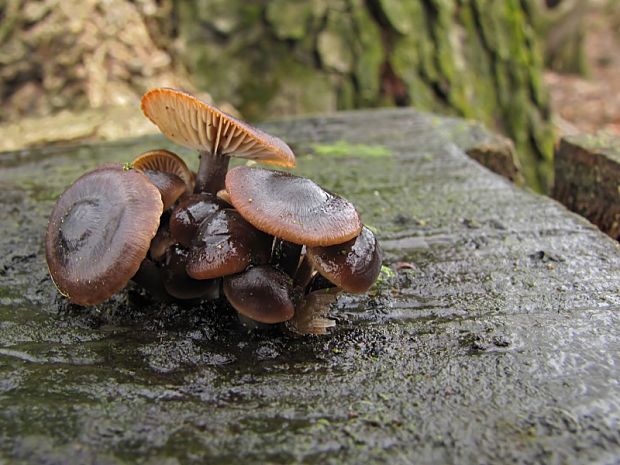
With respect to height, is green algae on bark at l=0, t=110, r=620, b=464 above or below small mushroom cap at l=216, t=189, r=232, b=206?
Answer: below

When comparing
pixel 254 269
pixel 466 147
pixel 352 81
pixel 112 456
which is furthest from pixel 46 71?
pixel 112 456

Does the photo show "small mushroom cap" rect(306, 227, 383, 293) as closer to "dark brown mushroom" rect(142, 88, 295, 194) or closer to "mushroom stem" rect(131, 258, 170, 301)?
"dark brown mushroom" rect(142, 88, 295, 194)

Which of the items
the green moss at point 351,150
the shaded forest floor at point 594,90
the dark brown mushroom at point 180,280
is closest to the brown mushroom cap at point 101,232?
the dark brown mushroom at point 180,280

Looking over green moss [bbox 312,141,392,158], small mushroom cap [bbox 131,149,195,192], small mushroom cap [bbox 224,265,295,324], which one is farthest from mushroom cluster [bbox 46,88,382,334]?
green moss [bbox 312,141,392,158]

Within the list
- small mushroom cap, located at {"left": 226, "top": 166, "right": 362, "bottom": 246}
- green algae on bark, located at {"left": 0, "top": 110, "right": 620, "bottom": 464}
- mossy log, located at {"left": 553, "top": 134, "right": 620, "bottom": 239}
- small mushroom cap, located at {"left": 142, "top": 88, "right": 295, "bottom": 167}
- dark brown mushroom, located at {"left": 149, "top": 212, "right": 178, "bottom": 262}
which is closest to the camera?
green algae on bark, located at {"left": 0, "top": 110, "right": 620, "bottom": 464}

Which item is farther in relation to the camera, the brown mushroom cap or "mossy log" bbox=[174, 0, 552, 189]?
"mossy log" bbox=[174, 0, 552, 189]

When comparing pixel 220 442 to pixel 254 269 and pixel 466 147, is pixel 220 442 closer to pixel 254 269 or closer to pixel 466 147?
pixel 254 269

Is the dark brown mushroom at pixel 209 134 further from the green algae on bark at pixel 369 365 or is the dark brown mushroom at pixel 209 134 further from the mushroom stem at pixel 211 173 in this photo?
the green algae on bark at pixel 369 365
